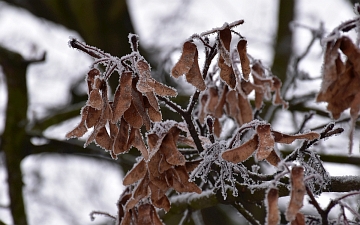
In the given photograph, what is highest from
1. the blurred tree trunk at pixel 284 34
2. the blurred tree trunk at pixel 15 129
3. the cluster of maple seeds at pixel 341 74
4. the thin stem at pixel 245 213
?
the blurred tree trunk at pixel 284 34

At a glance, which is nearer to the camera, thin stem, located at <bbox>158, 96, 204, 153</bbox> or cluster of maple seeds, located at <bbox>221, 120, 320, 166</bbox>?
cluster of maple seeds, located at <bbox>221, 120, 320, 166</bbox>

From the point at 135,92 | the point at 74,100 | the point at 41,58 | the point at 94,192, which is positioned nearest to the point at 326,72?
the point at 135,92

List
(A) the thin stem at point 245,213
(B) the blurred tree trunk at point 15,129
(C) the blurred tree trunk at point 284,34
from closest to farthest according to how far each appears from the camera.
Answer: (A) the thin stem at point 245,213 < (B) the blurred tree trunk at point 15,129 < (C) the blurred tree trunk at point 284,34

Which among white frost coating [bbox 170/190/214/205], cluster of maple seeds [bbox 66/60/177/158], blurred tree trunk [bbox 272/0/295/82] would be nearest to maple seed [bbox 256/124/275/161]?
cluster of maple seeds [bbox 66/60/177/158]

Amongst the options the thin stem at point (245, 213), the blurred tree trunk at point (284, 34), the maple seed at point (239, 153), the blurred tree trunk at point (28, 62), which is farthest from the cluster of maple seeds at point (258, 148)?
the blurred tree trunk at point (284, 34)

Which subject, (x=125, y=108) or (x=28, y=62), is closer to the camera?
(x=125, y=108)

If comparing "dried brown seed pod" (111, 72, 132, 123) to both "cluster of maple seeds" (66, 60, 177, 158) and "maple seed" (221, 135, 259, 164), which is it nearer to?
"cluster of maple seeds" (66, 60, 177, 158)

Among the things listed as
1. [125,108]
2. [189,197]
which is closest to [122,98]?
[125,108]

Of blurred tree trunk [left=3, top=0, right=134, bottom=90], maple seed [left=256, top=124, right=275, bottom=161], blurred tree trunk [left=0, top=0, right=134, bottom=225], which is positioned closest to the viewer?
maple seed [left=256, top=124, right=275, bottom=161]

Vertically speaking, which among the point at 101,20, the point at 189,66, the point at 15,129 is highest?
the point at 101,20

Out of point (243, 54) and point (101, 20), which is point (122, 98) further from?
point (101, 20)

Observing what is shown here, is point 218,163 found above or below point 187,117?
below

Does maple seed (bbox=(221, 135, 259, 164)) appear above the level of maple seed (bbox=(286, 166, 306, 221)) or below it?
above

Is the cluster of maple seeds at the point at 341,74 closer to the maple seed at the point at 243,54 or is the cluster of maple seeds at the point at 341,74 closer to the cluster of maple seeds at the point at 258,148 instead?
the cluster of maple seeds at the point at 258,148
